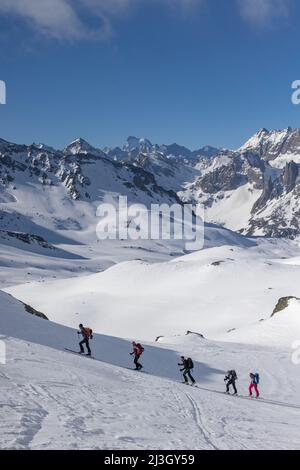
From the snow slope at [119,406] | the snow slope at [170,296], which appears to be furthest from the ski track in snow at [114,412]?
the snow slope at [170,296]

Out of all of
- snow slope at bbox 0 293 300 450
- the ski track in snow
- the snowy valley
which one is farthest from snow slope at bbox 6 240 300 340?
the ski track in snow

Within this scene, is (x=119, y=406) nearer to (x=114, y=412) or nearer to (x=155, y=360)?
(x=114, y=412)

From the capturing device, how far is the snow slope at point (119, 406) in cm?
1224

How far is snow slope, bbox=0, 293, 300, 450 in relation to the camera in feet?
40.2

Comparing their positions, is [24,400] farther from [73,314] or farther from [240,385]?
[73,314]

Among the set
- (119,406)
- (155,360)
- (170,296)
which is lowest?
(155,360)

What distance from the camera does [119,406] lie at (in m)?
16.1

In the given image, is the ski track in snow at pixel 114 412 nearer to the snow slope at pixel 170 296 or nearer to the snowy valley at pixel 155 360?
the snowy valley at pixel 155 360

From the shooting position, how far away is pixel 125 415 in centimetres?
1495

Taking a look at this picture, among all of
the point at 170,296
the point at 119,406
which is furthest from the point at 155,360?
the point at 170,296

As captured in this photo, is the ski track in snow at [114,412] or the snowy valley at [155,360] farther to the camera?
the snowy valley at [155,360]

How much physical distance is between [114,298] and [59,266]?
8499 cm

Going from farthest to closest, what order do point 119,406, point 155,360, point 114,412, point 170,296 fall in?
point 170,296
point 155,360
point 119,406
point 114,412
